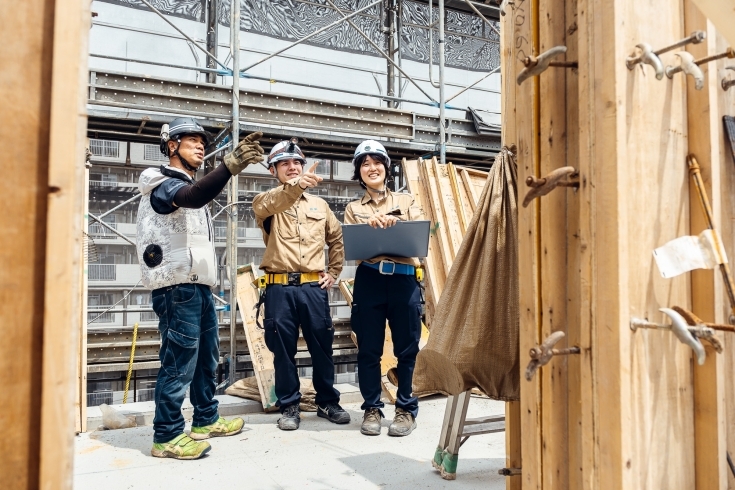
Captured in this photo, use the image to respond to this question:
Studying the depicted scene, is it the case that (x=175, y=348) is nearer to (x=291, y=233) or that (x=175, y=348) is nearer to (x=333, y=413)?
(x=291, y=233)

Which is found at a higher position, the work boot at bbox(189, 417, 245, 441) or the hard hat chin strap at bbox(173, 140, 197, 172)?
the hard hat chin strap at bbox(173, 140, 197, 172)

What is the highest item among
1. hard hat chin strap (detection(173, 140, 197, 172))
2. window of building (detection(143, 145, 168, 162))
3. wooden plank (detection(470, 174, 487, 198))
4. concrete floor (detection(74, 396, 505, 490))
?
window of building (detection(143, 145, 168, 162))

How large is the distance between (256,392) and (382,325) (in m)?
1.32

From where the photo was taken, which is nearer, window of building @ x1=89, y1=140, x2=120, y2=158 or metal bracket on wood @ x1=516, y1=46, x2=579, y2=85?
metal bracket on wood @ x1=516, y1=46, x2=579, y2=85

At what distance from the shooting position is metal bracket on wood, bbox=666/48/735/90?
1.51 meters

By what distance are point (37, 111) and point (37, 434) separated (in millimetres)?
571

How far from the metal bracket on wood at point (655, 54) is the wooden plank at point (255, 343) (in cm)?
350

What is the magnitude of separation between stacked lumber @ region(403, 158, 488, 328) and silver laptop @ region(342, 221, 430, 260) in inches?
A: 72.2

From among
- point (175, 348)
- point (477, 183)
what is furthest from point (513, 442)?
point (477, 183)

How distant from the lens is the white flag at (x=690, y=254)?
1.55 meters

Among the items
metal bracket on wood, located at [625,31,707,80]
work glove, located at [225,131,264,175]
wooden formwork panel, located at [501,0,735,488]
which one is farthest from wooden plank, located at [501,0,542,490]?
work glove, located at [225,131,264,175]

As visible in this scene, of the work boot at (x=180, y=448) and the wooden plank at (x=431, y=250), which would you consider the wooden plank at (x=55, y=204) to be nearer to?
the work boot at (x=180, y=448)

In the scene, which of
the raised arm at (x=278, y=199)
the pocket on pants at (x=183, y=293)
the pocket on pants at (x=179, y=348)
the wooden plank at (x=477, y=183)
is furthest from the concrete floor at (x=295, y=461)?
the wooden plank at (x=477, y=183)

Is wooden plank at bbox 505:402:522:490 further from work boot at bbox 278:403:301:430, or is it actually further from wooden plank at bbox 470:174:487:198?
wooden plank at bbox 470:174:487:198
